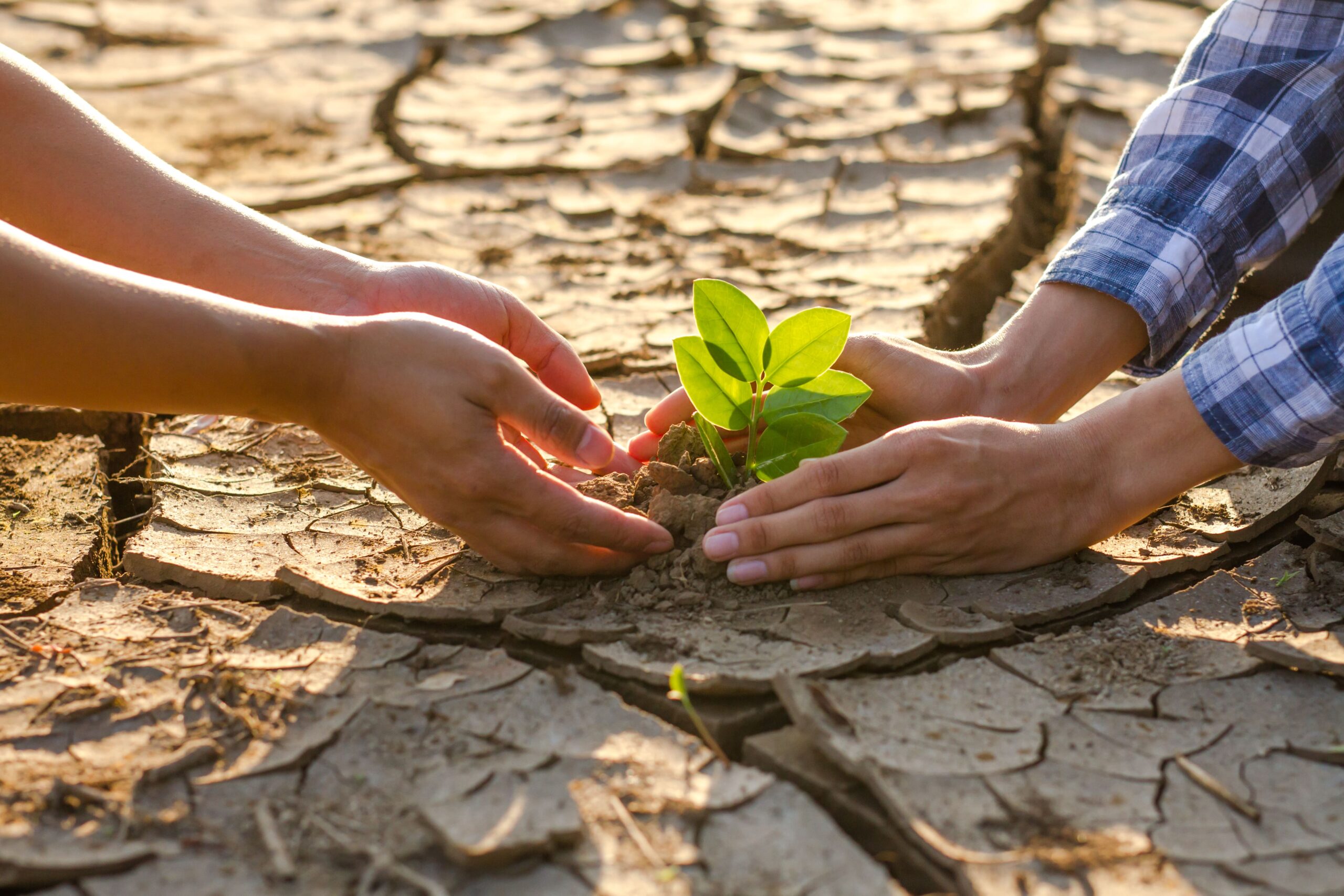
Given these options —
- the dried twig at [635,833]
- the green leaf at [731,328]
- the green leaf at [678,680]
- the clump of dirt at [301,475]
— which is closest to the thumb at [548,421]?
the green leaf at [731,328]

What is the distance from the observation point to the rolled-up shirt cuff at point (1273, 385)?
145cm

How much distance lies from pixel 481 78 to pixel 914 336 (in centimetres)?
206

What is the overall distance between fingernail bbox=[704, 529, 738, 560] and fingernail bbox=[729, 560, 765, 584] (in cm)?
2

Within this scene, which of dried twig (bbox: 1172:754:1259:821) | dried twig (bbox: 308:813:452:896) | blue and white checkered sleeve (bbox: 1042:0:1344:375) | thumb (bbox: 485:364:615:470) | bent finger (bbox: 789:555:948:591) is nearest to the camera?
dried twig (bbox: 308:813:452:896)

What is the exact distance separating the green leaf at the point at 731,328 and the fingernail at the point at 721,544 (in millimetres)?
240

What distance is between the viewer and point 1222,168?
6.12 feet

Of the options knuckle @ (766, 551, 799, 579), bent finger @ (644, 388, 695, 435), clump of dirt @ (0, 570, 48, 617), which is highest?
bent finger @ (644, 388, 695, 435)

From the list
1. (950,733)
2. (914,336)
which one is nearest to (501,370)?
(950,733)

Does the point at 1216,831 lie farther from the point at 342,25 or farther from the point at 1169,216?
the point at 342,25

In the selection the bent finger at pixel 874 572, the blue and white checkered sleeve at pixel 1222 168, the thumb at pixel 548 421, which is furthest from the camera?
the blue and white checkered sleeve at pixel 1222 168

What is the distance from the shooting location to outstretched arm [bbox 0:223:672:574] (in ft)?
4.21

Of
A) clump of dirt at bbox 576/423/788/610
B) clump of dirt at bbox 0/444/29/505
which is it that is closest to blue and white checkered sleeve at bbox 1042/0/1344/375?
clump of dirt at bbox 576/423/788/610

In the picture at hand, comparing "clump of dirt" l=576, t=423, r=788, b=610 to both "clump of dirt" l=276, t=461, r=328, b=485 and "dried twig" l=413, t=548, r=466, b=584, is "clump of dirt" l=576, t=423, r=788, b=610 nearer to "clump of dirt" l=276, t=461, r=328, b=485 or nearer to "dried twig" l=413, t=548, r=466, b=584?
"dried twig" l=413, t=548, r=466, b=584

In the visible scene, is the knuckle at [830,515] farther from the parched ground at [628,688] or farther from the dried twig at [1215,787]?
the dried twig at [1215,787]
